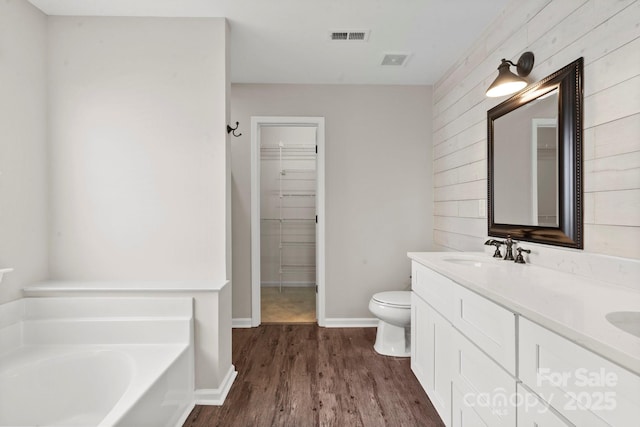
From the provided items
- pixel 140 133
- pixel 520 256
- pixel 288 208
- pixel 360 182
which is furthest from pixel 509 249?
pixel 288 208

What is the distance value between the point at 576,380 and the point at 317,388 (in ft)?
5.40

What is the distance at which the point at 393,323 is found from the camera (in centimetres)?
252

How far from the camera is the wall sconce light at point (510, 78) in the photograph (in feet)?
5.63

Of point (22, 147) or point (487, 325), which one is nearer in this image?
point (487, 325)

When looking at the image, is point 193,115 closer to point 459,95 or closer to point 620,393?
point 459,95

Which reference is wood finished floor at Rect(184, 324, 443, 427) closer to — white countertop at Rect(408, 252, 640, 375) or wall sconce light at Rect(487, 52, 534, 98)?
white countertop at Rect(408, 252, 640, 375)

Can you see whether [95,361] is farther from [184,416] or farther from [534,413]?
[534,413]

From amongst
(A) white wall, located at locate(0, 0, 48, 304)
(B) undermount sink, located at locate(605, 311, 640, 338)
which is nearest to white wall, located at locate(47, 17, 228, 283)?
(A) white wall, located at locate(0, 0, 48, 304)

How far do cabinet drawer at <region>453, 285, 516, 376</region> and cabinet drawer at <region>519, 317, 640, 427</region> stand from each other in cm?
5

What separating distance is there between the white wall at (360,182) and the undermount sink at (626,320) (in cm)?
228

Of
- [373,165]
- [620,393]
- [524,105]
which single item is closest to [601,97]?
[524,105]

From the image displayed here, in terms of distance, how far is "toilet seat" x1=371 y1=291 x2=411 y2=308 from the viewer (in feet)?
8.11

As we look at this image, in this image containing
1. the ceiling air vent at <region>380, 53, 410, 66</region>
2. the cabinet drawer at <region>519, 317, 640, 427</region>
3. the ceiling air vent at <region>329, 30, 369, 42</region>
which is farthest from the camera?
the ceiling air vent at <region>380, 53, 410, 66</region>

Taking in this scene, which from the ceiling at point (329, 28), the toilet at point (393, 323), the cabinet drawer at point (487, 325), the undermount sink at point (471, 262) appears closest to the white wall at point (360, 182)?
the ceiling at point (329, 28)
